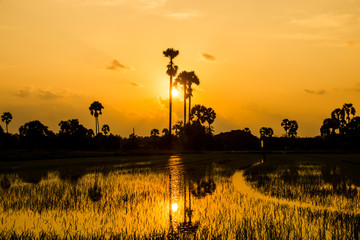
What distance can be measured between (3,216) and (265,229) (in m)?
8.04

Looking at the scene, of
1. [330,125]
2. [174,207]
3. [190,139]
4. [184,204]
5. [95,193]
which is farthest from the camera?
[330,125]

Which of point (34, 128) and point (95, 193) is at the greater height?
point (34, 128)

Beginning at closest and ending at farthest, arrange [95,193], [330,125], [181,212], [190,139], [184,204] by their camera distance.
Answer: [181,212], [184,204], [95,193], [190,139], [330,125]

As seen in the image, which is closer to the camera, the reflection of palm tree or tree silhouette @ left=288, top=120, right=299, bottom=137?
the reflection of palm tree

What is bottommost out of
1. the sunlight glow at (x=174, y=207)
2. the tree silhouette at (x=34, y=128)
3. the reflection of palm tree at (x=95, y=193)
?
the sunlight glow at (x=174, y=207)

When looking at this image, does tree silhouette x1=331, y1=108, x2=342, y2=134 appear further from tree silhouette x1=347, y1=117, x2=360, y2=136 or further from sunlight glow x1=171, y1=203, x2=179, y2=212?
sunlight glow x1=171, y1=203, x2=179, y2=212

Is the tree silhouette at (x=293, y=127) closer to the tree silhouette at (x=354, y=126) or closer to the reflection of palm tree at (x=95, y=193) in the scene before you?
the tree silhouette at (x=354, y=126)

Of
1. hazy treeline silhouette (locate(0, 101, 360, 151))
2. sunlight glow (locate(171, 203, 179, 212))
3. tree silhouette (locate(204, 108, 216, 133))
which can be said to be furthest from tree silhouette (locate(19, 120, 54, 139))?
sunlight glow (locate(171, 203, 179, 212))

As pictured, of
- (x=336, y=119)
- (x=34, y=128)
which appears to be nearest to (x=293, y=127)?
(x=336, y=119)

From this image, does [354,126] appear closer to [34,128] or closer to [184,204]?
[34,128]

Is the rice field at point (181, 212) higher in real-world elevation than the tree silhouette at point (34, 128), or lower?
lower

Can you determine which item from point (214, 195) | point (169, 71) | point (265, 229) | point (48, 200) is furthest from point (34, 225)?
point (169, 71)

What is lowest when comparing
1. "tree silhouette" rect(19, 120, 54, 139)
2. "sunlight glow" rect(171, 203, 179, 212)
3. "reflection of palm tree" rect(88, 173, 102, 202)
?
"sunlight glow" rect(171, 203, 179, 212)

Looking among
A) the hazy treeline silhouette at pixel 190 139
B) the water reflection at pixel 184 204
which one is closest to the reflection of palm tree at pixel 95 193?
the water reflection at pixel 184 204
